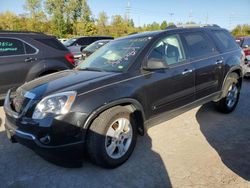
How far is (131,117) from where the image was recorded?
383 cm

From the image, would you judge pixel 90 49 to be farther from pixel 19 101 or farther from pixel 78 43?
pixel 19 101

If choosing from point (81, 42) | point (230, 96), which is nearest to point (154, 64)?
point (230, 96)

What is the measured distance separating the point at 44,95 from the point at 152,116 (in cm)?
159

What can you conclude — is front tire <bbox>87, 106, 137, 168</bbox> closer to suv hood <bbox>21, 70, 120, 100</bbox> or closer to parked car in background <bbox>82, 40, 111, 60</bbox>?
suv hood <bbox>21, 70, 120, 100</bbox>

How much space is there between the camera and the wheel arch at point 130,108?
10.9 ft

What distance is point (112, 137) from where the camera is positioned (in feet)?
11.9

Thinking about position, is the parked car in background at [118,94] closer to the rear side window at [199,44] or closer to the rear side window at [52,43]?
the rear side window at [199,44]

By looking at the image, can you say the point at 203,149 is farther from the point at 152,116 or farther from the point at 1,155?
the point at 1,155

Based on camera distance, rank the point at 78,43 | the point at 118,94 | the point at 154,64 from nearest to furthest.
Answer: the point at 118,94
the point at 154,64
the point at 78,43

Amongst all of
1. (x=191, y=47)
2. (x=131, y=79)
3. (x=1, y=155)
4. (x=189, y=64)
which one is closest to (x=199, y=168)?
(x=131, y=79)

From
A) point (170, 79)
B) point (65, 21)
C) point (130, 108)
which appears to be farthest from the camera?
point (65, 21)

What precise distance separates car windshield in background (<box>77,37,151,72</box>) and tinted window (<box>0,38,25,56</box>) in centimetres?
254

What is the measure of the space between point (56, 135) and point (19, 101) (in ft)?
2.94

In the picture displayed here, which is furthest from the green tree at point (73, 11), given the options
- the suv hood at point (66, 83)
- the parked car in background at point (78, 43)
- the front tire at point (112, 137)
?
the front tire at point (112, 137)
